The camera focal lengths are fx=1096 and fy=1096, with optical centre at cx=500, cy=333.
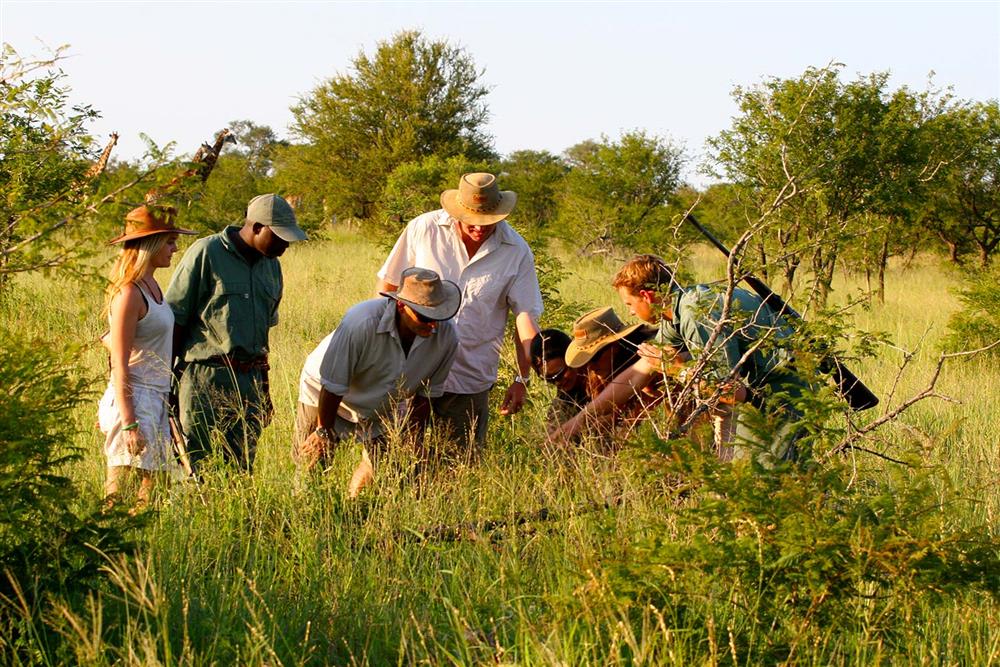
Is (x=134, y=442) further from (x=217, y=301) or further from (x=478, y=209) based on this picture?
(x=478, y=209)

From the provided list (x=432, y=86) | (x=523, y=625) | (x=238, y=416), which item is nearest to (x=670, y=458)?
(x=523, y=625)

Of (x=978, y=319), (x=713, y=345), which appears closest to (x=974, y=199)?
(x=978, y=319)

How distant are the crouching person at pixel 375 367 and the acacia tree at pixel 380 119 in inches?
985

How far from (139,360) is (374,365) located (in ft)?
3.22

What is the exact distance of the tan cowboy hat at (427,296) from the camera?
→ 15.2 feet

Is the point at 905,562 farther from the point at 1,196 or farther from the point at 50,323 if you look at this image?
the point at 50,323

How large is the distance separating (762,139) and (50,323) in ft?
33.6

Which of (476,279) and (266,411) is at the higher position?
(476,279)

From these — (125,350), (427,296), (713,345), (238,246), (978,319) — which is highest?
(238,246)

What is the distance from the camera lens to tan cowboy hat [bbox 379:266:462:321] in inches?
182

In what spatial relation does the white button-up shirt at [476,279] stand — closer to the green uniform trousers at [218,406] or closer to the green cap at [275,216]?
the green cap at [275,216]

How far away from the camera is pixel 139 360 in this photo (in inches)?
176

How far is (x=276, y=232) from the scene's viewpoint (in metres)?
4.97

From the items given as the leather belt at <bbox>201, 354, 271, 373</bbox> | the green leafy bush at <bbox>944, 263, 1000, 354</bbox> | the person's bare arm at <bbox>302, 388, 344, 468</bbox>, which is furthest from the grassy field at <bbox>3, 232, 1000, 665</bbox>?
the green leafy bush at <bbox>944, 263, 1000, 354</bbox>
